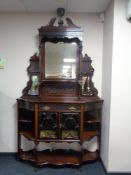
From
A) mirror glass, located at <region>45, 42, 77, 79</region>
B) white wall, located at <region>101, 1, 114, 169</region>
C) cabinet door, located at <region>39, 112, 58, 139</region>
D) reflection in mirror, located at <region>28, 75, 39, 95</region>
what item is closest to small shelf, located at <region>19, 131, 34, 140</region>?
cabinet door, located at <region>39, 112, 58, 139</region>

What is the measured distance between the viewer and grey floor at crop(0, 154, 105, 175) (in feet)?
8.88

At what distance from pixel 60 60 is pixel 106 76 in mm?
714

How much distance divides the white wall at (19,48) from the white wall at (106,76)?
18 cm

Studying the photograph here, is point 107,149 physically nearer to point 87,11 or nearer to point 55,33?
A: point 55,33

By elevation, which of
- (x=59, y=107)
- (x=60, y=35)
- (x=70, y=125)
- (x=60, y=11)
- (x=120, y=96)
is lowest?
(x=70, y=125)

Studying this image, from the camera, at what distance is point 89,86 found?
122 inches

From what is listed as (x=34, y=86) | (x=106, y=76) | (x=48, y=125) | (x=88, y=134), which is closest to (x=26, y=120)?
(x=48, y=125)

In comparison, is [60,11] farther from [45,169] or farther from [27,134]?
[45,169]

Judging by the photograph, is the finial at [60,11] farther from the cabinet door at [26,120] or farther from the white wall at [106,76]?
the cabinet door at [26,120]

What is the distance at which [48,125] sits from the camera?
2.75 metres

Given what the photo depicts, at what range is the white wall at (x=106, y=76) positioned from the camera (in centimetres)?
264

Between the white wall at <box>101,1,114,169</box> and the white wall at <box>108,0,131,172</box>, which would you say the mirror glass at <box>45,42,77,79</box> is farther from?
the white wall at <box>108,0,131,172</box>

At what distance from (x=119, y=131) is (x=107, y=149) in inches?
A: 12.0

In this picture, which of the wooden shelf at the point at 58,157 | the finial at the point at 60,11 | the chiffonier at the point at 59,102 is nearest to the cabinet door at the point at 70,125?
the chiffonier at the point at 59,102
